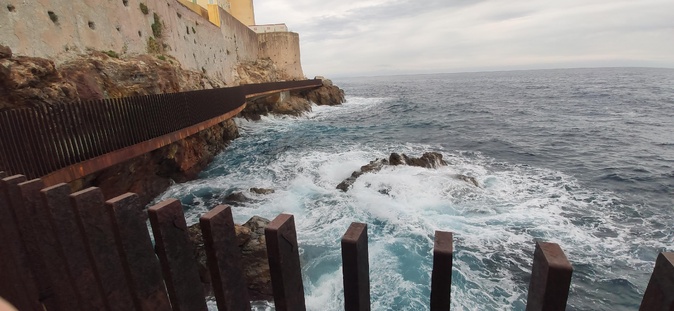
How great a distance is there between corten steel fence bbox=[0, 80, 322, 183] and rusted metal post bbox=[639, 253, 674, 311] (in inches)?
303

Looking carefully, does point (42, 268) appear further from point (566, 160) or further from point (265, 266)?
point (566, 160)

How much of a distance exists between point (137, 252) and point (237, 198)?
30.5 ft

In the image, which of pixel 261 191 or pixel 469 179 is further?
pixel 469 179

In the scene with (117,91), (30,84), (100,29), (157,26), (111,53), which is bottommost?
(117,91)

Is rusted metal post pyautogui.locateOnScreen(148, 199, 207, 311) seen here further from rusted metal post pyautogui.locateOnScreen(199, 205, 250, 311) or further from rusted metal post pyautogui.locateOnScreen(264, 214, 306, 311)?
rusted metal post pyautogui.locateOnScreen(264, 214, 306, 311)

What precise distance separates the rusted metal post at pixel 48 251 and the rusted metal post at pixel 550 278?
207cm

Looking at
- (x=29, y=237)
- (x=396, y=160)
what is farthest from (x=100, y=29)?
(x=29, y=237)

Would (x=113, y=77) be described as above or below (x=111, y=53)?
below

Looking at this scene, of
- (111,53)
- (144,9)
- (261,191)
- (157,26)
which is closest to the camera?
(261,191)

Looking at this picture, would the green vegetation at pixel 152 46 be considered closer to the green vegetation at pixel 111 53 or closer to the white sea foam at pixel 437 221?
the green vegetation at pixel 111 53

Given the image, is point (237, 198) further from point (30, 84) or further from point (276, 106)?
point (276, 106)

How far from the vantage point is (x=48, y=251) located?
1.59 m

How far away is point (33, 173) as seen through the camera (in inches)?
223

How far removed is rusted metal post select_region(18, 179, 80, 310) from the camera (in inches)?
59.4
